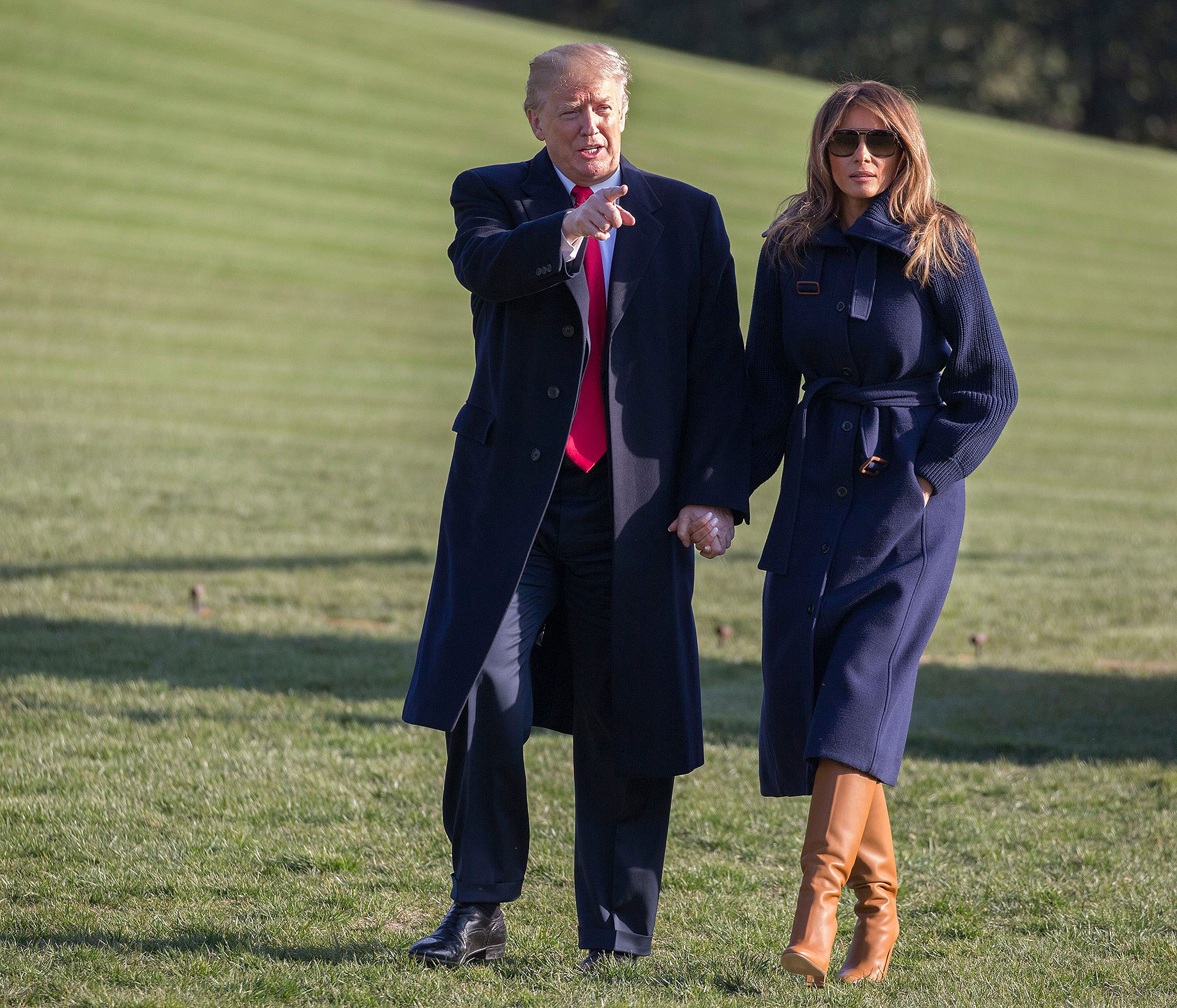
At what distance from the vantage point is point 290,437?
13688 mm

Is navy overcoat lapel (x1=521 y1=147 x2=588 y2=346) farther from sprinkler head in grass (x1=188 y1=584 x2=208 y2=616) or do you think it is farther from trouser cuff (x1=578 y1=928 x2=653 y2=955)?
sprinkler head in grass (x1=188 y1=584 x2=208 y2=616)

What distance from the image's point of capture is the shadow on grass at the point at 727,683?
6.14m

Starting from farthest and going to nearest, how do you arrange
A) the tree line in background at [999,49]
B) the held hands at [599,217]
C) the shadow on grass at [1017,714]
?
the tree line in background at [999,49] → the shadow on grass at [1017,714] → the held hands at [599,217]

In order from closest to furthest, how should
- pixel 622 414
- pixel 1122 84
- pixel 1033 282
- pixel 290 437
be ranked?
pixel 622 414, pixel 290 437, pixel 1033 282, pixel 1122 84

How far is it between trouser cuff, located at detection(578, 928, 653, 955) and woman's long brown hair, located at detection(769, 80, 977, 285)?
1691 mm

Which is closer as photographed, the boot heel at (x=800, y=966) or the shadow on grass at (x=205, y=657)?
the boot heel at (x=800, y=966)

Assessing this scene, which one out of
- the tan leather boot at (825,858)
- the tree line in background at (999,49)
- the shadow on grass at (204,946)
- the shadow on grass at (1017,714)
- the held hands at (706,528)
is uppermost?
the tree line in background at (999,49)

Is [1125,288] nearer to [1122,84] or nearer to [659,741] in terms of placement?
[1122,84]

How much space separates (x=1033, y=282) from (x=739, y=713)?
2143cm

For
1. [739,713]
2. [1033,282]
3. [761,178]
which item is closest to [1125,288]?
[1033,282]

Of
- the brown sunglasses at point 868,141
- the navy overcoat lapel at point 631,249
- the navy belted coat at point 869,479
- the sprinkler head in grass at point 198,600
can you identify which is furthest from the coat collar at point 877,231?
the sprinkler head in grass at point 198,600

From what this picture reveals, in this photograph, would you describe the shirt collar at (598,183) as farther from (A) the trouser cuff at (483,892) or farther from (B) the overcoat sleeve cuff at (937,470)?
(A) the trouser cuff at (483,892)

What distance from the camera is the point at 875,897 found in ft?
11.9

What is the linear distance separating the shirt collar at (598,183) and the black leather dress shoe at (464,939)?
1.74m
